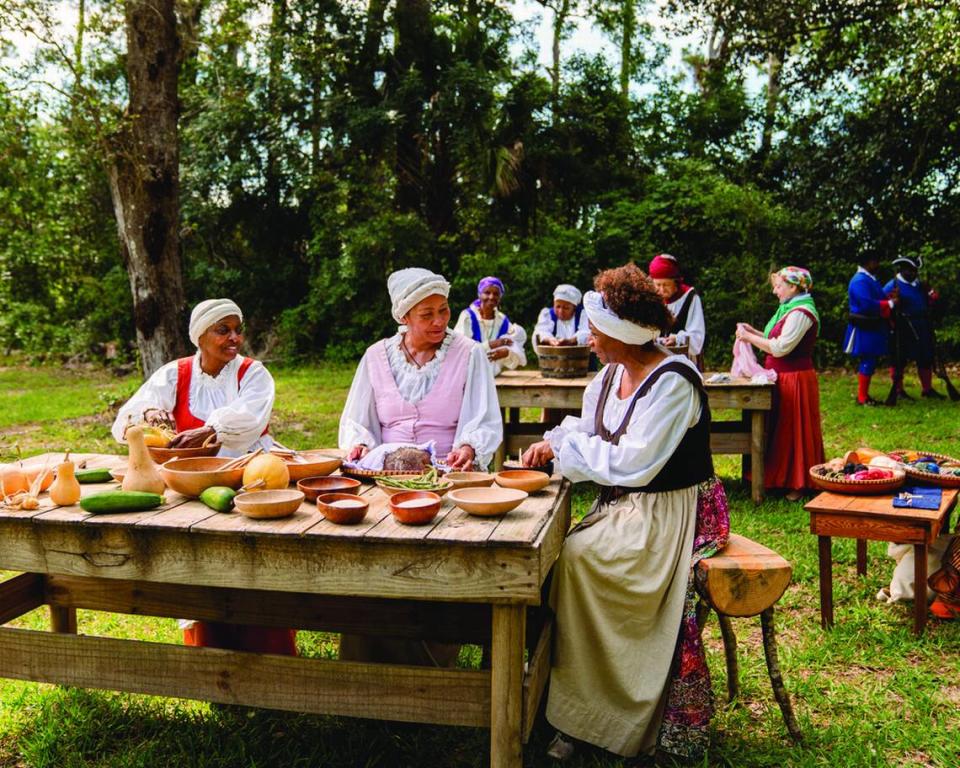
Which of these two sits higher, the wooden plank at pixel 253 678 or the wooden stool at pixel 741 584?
the wooden stool at pixel 741 584

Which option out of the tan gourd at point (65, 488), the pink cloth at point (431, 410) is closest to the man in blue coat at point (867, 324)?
the pink cloth at point (431, 410)

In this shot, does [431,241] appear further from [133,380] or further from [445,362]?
[445,362]

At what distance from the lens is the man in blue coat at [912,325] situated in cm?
1080

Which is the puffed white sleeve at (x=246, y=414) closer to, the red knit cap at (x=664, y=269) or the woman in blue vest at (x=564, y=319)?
the red knit cap at (x=664, y=269)

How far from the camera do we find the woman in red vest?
382cm

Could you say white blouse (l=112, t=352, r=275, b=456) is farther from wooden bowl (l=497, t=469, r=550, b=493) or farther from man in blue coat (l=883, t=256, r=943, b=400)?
man in blue coat (l=883, t=256, r=943, b=400)

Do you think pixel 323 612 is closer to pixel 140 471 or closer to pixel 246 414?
pixel 140 471

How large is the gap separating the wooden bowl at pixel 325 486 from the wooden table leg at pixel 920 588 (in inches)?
112

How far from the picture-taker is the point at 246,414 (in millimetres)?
3830

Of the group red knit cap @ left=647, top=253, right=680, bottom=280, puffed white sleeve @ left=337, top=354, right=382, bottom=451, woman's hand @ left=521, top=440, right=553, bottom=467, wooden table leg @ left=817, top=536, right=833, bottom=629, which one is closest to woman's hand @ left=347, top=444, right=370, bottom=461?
puffed white sleeve @ left=337, top=354, right=382, bottom=451

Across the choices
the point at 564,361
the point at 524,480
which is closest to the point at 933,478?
the point at 524,480

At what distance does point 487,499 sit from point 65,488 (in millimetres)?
1464

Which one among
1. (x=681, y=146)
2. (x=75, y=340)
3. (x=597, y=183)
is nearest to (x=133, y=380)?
(x=75, y=340)

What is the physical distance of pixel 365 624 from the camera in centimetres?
324
